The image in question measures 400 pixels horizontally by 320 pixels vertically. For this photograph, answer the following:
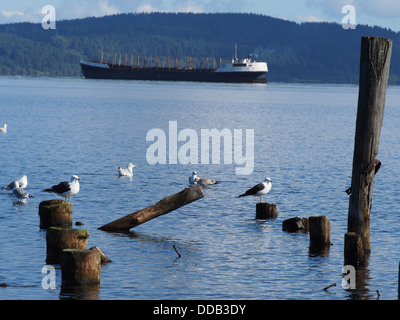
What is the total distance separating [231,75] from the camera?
200m

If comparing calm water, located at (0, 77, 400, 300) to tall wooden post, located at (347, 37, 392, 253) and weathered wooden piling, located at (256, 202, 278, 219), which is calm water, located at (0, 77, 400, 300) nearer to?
weathered wooden piling, located at (256, 202, 278, 219)

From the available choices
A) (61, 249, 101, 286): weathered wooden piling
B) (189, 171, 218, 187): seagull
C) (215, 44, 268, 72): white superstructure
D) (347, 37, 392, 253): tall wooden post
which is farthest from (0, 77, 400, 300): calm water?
(215, 44, 268, 72): white superstructure

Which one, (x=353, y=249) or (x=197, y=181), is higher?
(x=353, y=249)

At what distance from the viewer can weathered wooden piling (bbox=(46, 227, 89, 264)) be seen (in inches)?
546

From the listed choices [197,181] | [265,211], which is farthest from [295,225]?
[197,181]

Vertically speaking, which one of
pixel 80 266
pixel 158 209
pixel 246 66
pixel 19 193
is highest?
pixel 246 66

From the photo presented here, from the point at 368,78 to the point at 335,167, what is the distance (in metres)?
21.5

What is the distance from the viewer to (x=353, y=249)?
555 inches

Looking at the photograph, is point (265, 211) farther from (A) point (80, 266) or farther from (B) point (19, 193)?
(A) point (80, 266)

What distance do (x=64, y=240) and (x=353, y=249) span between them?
5.56 metres

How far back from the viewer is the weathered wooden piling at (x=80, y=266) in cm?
1235

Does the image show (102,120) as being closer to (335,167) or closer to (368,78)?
(335,167)
